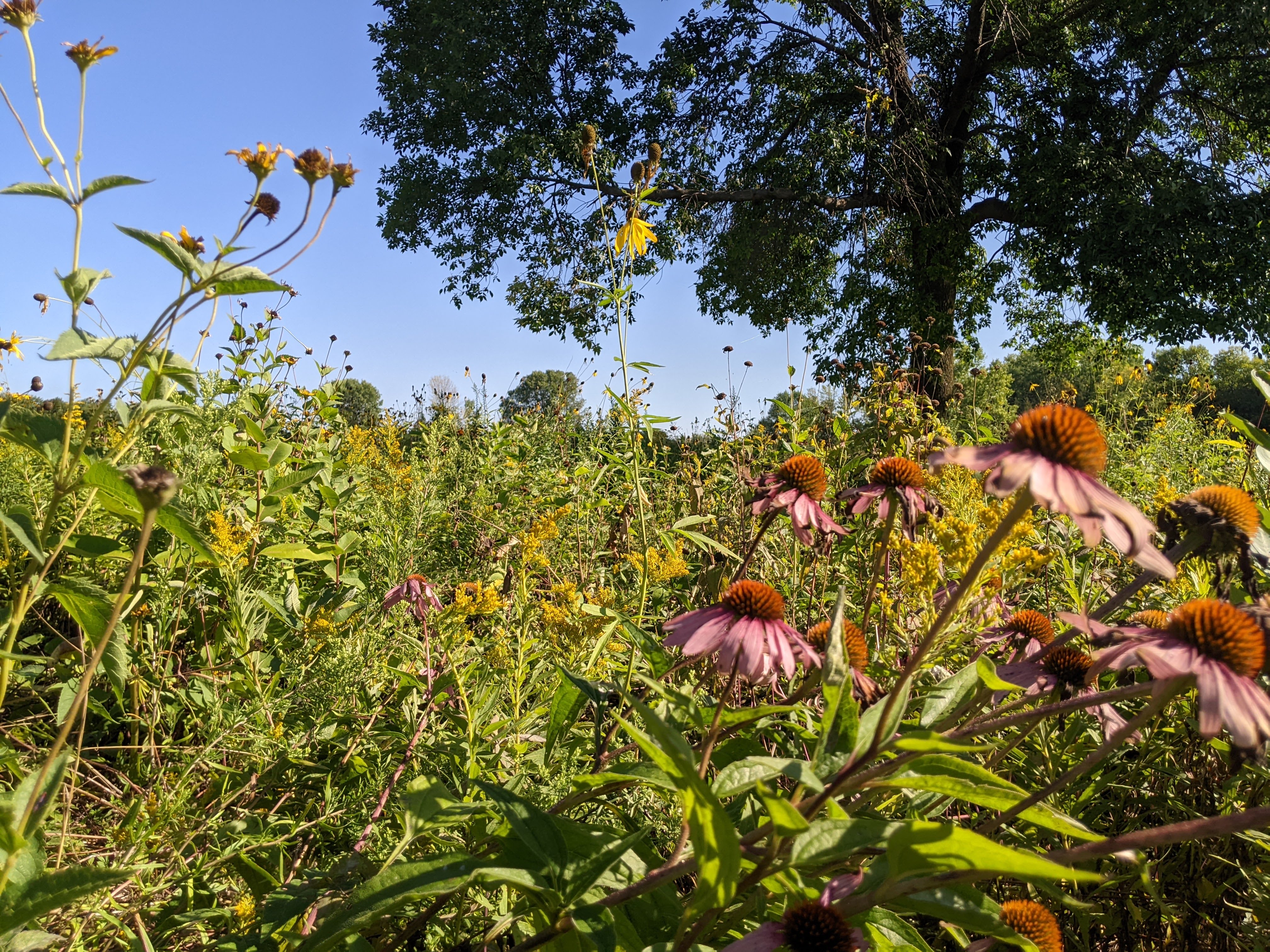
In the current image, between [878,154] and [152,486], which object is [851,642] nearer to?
[152,486]

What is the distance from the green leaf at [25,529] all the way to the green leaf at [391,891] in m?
0.52

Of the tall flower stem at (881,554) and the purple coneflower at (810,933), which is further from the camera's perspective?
the tall flower stem at (881,554)

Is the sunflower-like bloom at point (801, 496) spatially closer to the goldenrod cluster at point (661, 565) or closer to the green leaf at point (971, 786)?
the goldenrod cluster at point (661, 565)

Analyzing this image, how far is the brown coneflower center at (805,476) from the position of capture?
1169mm

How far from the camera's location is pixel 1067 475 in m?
0.62

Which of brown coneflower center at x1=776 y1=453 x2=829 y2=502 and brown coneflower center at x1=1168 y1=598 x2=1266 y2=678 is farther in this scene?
brown coneflower center at x1=776 y1=453 x2=829 y2=502

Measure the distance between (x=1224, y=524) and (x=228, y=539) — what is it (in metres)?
1.45

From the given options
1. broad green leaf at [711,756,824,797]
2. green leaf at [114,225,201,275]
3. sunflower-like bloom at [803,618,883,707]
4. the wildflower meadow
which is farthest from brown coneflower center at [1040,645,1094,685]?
green leaf at [114,225,201,275]

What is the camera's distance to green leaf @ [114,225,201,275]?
2.67 feet

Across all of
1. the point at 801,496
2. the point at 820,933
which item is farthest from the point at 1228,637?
the point at 801,496

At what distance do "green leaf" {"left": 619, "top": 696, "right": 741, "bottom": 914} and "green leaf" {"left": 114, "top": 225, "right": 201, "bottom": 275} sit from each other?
74cm

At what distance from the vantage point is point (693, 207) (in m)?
9.77

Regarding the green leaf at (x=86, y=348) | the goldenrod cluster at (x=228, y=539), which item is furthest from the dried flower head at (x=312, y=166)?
the goldenrod cluster at (x=228, y=539)

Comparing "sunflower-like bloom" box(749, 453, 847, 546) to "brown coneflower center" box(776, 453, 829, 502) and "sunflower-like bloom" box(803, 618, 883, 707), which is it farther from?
"sunflower-like bloom" box(803, 618, 883, 707)
